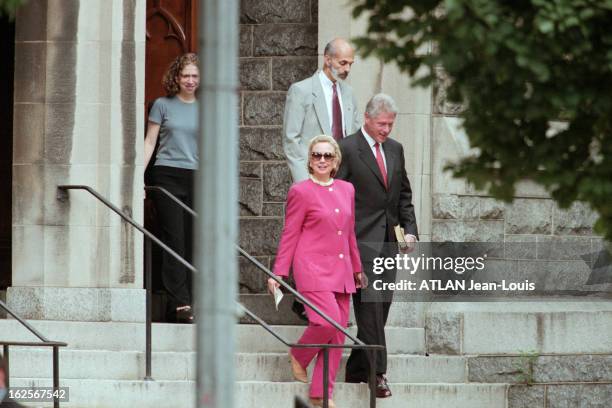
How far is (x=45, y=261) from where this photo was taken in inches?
505

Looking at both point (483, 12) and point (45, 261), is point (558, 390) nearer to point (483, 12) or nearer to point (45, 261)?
point (45, 261)

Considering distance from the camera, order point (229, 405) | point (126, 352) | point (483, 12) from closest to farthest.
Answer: point (229, 405)
point (483, 12)
point (126, 352)

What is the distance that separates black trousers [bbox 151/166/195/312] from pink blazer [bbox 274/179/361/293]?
1331 millimetres

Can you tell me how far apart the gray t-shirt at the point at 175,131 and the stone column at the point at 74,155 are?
0.22 meters

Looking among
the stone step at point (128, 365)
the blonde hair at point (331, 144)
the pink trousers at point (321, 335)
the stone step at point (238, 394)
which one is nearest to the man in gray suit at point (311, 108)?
the blonde hair at point (331, 144)

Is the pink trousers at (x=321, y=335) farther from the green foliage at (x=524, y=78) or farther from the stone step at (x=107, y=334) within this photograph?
the green foliage at (x=524, y=78)

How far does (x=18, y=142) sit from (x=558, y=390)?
4.28 metres

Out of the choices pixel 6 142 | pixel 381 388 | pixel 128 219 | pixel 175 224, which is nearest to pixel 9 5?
pixel 128 219

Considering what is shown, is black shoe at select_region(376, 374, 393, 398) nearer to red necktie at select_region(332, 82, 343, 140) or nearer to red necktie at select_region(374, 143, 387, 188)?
red necktie at select_region(374, 143, 387, 188)

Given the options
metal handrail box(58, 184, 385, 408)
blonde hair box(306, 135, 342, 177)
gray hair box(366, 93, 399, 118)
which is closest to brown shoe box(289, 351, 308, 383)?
metal handrail box(58, 184, 385, 408)

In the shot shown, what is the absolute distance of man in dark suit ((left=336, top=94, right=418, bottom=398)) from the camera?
12.2 meters

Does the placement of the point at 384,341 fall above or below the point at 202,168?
below

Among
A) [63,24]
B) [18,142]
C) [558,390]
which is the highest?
[63,24]

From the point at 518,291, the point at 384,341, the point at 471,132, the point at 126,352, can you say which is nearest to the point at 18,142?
the point at 126,352
